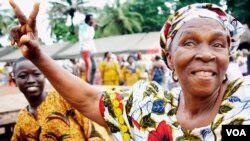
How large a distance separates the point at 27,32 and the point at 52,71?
0.67ft

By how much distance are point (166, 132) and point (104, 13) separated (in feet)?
127

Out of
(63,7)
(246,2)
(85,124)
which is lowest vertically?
(85,124)

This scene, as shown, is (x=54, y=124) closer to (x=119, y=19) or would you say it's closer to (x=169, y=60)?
(x=169, y=60)

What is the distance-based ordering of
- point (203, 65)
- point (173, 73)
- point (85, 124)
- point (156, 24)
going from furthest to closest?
point (156, 24) → point (85, 124) → point (173, 73) → point (203, 65)

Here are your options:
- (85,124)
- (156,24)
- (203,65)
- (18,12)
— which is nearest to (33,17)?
(18,12)

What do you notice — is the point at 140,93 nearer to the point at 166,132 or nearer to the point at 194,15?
the point at 166,132

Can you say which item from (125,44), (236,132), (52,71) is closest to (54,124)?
(52,71)

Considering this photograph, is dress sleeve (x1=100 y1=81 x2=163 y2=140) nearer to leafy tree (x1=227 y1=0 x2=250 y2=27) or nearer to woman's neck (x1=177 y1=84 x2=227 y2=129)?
woman's neck (x1=177 y1=84 x2=227 y2=129)

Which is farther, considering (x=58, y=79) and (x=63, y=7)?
(x=63, y=7)

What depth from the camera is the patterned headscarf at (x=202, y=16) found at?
1571mm

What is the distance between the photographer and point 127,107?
172 cm

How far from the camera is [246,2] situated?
23.3 m

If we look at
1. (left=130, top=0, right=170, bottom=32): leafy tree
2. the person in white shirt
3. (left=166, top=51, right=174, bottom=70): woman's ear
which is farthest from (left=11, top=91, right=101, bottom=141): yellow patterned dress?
(left=130, top=0, right=170, bottom=32): leafy tree

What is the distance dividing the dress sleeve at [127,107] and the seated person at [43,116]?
730 millimetres
